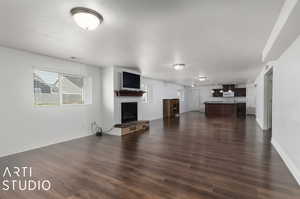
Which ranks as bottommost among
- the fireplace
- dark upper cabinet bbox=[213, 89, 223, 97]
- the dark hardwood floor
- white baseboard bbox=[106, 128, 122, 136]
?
the dark hardwood floor

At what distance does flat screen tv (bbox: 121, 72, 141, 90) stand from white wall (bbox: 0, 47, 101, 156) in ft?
5.19

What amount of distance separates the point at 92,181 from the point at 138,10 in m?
2.50

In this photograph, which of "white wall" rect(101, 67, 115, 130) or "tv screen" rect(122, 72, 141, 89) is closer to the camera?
"white wall" rect(101, 67, 115, 130)

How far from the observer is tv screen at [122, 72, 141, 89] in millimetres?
5430

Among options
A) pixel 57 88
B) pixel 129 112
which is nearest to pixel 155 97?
pixel 129 112

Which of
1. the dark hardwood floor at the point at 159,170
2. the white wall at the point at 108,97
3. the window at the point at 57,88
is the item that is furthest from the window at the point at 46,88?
the white wall at the point at 108,97

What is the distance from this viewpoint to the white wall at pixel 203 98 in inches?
430

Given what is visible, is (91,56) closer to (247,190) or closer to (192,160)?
(192,160)

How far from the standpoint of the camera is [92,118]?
17.1ft

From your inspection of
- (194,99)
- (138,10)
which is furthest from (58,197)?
(194,99)

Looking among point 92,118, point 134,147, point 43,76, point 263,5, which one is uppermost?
Answer: point 263,5

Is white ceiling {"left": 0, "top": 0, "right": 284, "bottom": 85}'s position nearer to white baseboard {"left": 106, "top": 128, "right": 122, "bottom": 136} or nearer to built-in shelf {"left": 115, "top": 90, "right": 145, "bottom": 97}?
built-in shelf {"left": 115, "top": 90, "right": 145, "bottom": 97}

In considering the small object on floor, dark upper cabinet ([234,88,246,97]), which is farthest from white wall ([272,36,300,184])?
dark upper cabinet ([234,88,246,97])

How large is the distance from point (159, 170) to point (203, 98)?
37.7 feet
